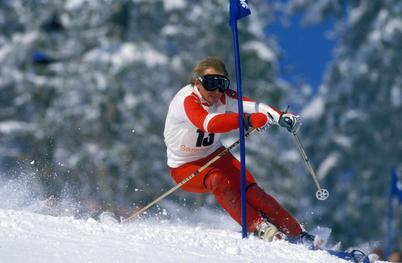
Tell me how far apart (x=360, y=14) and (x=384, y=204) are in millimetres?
5306

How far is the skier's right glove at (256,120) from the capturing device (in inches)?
216

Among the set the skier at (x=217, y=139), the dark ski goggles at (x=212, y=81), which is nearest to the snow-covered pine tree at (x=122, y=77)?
the skier at (x=217, y=139)

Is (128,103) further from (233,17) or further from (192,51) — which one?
(233,17)

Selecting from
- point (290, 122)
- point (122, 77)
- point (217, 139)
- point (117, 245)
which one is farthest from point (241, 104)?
point (122, 77)

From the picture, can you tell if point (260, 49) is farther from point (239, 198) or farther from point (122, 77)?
point (239, 198)

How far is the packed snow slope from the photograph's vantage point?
4.04m

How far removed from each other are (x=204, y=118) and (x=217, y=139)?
0.61 m

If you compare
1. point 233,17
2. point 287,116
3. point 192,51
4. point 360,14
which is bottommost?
point 287,116

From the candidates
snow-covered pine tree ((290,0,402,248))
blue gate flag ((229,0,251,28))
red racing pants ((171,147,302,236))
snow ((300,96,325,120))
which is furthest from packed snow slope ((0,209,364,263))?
snow ((300,96,325,120))

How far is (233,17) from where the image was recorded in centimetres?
587

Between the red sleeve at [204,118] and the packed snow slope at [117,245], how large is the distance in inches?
27.9

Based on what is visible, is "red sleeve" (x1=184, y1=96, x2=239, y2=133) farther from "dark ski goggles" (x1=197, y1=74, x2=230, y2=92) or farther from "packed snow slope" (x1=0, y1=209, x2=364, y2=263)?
"packed snow slope" (x1=0, y1=209, x2=364, y2=263)

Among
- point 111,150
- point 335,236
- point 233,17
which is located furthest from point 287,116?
point 335,236

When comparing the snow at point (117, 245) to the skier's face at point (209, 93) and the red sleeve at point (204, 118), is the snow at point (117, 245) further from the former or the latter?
the skier's face at point (209, 93)
